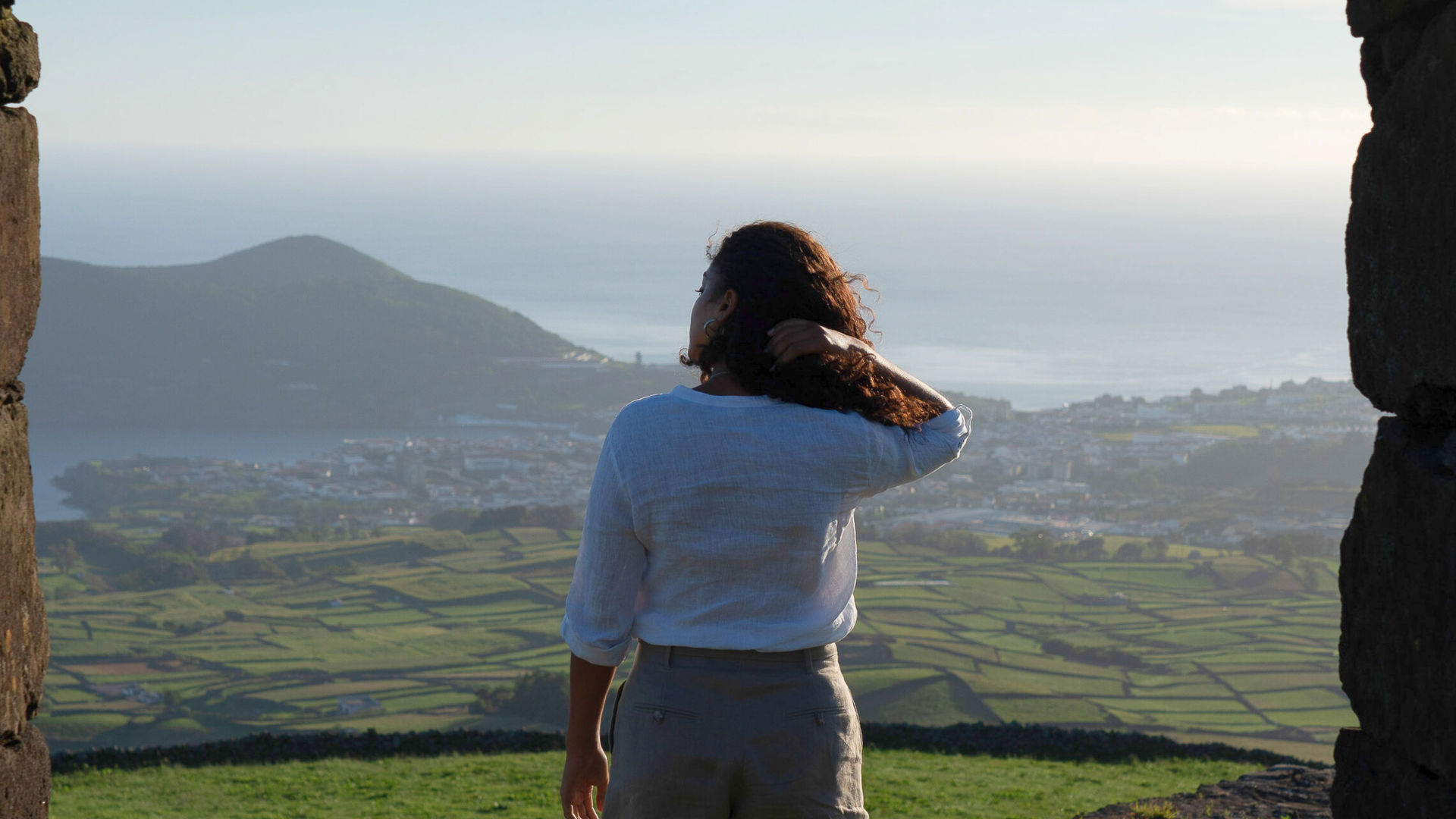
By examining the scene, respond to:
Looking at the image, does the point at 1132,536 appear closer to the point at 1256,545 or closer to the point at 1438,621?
the point at 1256,545

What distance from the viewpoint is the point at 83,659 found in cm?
2633

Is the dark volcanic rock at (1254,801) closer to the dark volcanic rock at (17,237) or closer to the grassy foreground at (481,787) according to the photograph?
the grassy foreground at (481,787)

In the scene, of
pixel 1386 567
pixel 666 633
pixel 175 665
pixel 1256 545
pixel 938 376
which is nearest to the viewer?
pixel 666 633

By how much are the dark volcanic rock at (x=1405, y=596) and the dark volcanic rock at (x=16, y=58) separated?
2.74 metres

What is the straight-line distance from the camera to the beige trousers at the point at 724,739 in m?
1.73

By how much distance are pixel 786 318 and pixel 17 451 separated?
63.3 inches

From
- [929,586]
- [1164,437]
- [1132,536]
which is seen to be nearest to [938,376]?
[1164,437]

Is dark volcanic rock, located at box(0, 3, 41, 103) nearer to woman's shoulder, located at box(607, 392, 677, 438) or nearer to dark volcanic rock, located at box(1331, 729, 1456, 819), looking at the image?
woman's shoulder, located at box(607, 392, 677, 438)

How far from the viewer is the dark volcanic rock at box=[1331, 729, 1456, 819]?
76.4 inches

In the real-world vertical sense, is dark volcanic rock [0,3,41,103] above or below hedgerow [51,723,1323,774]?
above

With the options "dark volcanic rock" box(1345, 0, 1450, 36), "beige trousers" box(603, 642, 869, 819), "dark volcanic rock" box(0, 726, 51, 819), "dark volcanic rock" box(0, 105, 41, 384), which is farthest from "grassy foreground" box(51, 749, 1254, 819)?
"dark volcanic rock" box(1345, 0, 1450, 36)

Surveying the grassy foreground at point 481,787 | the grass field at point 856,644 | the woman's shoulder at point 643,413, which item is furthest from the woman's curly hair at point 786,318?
the grass field at point 856,644

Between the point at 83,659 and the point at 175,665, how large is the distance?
2736 millimetres

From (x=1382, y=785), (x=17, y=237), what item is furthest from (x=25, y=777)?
(x=1382, y=785)
